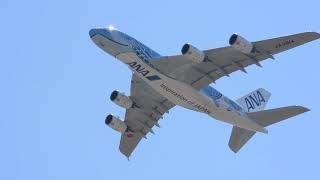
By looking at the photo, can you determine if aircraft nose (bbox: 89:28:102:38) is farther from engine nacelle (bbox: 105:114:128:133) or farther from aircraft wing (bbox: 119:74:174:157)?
engine nacelle (bbox: 105:114:128:133)

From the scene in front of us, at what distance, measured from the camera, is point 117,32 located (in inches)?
2313

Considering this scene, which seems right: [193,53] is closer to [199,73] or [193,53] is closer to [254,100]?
[199,73]

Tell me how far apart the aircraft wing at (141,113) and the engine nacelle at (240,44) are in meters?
10.4

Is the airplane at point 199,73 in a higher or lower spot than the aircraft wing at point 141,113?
higher

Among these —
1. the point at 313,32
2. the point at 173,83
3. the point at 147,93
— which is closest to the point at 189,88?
the point at 173,83

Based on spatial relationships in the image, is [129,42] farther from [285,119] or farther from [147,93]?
[285,119]

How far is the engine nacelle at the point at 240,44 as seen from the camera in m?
54.2

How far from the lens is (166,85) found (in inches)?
2314

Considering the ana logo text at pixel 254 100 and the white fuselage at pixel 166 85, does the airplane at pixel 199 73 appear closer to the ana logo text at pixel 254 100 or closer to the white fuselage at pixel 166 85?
the white fuselage at pixel 166 85

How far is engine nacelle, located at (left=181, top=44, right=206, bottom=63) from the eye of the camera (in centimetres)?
5556

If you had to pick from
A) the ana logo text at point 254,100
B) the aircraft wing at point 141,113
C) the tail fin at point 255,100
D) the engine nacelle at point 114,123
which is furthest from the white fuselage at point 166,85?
the engine nacelle at point 114,123

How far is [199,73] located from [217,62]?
1957mm

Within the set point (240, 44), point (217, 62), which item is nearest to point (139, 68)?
point (217, 62)

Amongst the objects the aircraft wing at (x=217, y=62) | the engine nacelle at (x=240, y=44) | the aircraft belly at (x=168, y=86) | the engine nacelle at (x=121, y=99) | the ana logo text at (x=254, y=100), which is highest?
the engine nacelle at (x=240, y=44)
